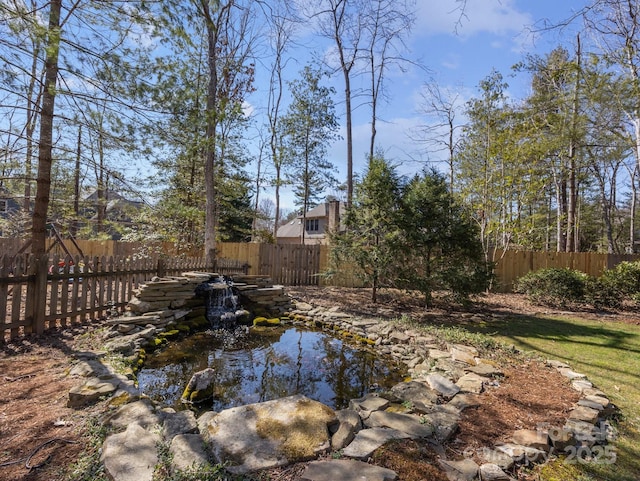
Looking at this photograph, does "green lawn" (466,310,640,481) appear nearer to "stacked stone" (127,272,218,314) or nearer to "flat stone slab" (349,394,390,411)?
"flat stone slab" (349,394,390,411)

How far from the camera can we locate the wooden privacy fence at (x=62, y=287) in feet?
12.4

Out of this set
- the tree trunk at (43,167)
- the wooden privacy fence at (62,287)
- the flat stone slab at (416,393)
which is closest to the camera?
the flat stone slab at (416,393)

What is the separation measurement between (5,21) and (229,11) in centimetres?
715

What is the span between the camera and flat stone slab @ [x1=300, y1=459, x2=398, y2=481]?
1.68 meters

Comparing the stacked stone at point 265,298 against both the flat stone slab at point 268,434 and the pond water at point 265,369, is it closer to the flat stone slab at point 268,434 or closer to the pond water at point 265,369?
the pond water at point 265,369

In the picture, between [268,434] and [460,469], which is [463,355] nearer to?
[460,469]

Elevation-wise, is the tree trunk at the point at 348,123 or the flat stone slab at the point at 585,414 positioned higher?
the tree trunk at the point at 348,123

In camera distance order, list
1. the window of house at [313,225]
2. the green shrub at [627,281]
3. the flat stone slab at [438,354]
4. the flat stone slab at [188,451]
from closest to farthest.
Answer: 1. the flat stone slab at [188,451]
2. the flat stone slab at [438,354]
3. the green shrub at [627,281]
4. the window of house at [313,225]

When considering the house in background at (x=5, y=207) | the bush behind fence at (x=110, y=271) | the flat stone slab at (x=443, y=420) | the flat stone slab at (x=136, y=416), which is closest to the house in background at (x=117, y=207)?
the bush behind fence at (x=110, y=271)

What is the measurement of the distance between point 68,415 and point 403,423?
247 cm

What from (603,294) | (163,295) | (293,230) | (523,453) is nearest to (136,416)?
(523,453)

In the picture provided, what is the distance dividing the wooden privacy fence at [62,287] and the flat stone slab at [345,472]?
13.0 ft

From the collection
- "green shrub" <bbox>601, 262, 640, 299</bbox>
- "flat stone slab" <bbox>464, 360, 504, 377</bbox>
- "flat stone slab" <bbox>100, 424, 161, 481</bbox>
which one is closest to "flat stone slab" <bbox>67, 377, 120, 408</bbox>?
"flat stone slab" <bbox>100, 424, 161, 481</bbox>

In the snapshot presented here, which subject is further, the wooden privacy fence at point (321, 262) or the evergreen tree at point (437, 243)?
the wooden privacy fence at point (321, 262)
